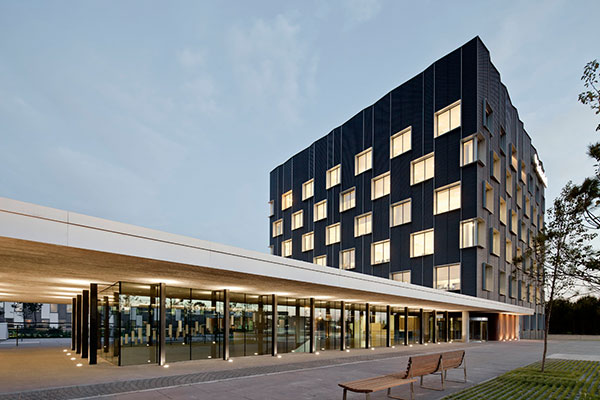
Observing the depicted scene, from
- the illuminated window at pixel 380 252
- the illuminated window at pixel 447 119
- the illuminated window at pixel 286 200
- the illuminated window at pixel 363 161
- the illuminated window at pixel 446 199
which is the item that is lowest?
the illuminated window at pixel 380 252

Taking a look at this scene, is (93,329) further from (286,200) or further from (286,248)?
(286,200)

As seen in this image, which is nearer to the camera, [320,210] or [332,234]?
[332,234]

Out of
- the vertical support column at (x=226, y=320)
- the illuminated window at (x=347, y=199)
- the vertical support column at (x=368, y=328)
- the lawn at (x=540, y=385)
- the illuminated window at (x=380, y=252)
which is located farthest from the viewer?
the illuminated window at (x=347, y=199)

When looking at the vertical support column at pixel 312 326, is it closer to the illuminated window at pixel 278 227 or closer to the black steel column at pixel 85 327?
the black steel column at pixel 85 327

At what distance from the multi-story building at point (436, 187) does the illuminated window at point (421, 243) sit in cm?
9

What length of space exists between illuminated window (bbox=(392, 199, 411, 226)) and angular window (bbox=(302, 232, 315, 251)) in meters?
14.4

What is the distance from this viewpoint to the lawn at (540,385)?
1083 centimetres

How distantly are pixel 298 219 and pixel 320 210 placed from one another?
608 cm

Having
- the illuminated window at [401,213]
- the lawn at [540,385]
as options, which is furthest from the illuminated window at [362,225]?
the lawn at [540,385]

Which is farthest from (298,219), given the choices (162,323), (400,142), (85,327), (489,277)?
(162,323)

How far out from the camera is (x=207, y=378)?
43.1 feet

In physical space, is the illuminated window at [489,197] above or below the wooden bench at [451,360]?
above

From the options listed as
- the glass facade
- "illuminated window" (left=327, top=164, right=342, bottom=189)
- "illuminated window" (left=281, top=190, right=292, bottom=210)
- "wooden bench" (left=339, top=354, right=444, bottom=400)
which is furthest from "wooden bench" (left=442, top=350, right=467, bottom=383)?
"illuminated window" (left=281, top=190, right=292, bottom=210)

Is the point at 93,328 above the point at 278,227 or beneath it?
beneath
